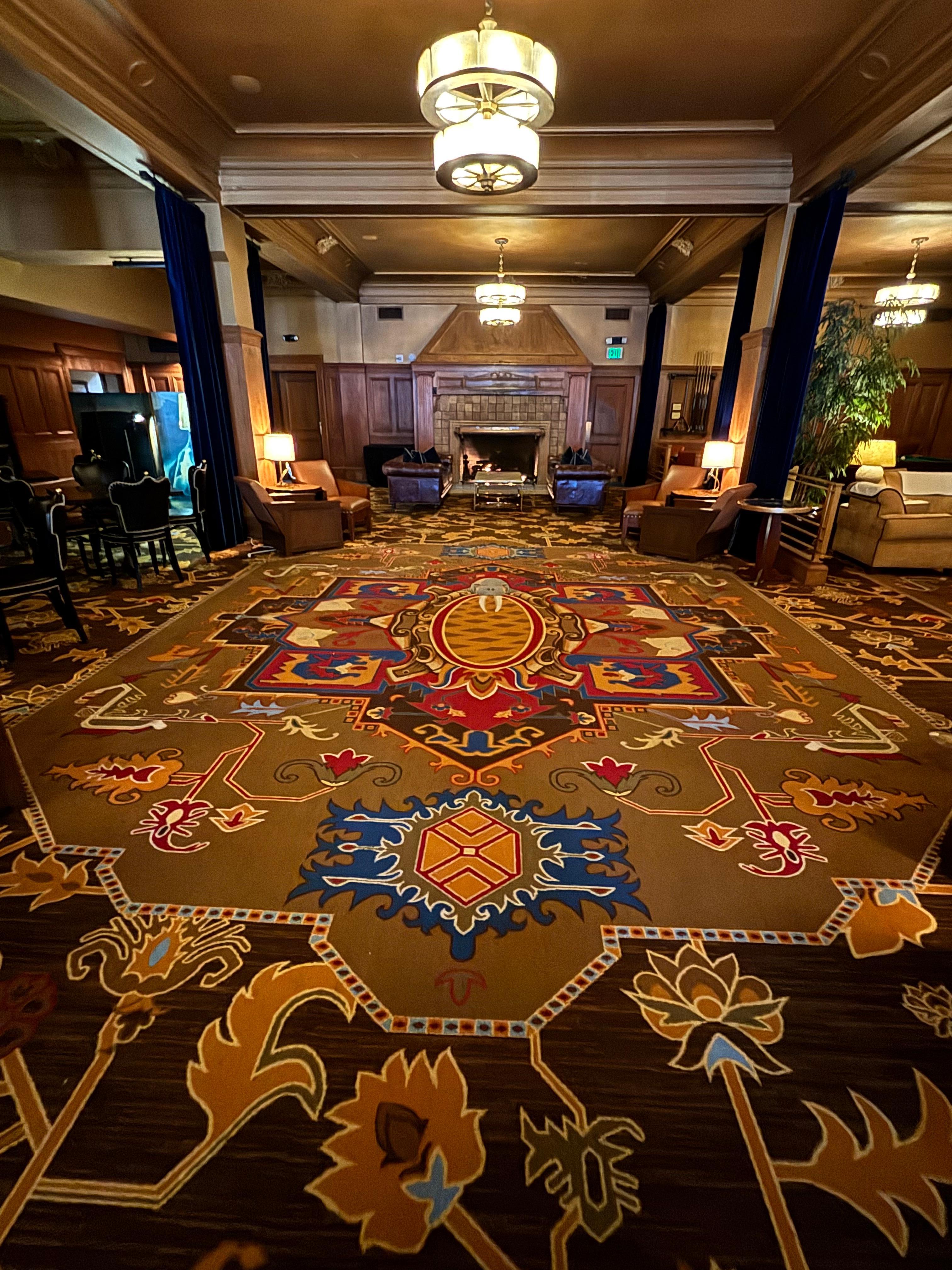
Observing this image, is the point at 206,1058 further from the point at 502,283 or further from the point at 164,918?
the point at 502,283

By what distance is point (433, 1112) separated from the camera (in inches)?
49.5

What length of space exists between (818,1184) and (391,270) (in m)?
11.7

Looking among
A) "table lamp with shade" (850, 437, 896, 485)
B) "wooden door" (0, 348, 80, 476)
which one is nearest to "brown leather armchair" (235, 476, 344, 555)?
"wooden door" (0, 348, 80, 476)

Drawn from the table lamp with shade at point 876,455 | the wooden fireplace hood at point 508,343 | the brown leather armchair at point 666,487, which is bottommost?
the brown leather armchair at point 666,487

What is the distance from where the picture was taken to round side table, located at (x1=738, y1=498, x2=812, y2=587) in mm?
5016

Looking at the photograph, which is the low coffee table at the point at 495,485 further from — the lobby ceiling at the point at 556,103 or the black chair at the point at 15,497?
the black chair at the point at 15,497

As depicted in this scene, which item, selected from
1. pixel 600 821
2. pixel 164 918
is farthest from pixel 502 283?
pixel 164 918

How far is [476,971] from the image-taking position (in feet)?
5.20

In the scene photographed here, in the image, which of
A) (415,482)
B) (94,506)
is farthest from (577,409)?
(94,506)

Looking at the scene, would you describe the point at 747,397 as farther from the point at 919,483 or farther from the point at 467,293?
the point at 467,293

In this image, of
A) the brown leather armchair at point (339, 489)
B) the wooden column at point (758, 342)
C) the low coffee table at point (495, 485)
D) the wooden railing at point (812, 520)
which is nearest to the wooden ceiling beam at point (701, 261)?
the wooden column at point (758, 342)

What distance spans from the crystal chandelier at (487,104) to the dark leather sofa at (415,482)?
4.56 metres

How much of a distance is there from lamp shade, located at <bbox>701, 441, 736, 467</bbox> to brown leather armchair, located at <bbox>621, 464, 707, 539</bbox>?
2.53ft

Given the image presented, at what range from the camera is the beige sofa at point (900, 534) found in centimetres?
539
